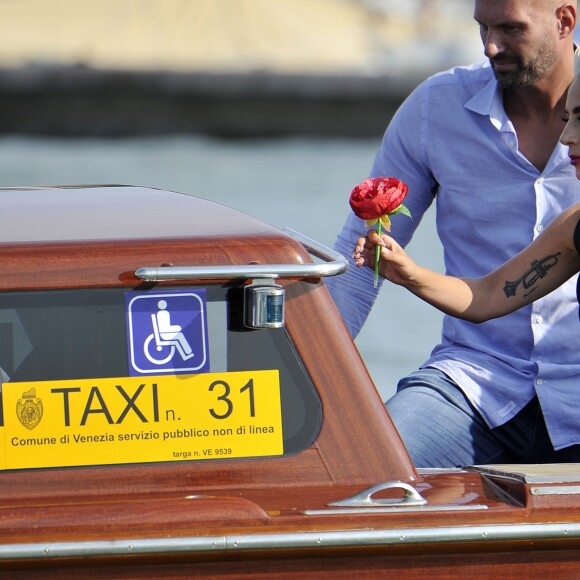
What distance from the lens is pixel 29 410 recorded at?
2176 millimetres

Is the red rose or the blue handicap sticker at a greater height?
A: the red rose

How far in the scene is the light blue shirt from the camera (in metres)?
3.33

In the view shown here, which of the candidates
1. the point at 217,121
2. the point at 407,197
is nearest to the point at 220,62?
the point at 217,121

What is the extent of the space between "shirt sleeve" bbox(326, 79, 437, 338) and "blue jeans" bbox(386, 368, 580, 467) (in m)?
0.27

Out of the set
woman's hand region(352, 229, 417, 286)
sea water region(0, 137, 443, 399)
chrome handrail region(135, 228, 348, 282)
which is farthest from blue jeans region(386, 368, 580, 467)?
sea water region(0, 137, 443, 399)

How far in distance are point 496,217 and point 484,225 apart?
37 mm

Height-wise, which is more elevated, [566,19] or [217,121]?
[566,19]

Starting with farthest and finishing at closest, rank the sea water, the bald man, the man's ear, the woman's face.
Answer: the sea water, the man's ear, the bald man, the woman's face

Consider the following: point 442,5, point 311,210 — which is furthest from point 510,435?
point 442,5

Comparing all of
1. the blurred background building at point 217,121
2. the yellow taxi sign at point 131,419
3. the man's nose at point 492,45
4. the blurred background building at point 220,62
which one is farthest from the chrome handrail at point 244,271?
the blurred background building at point 220,62

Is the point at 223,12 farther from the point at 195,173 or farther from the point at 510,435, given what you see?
the point at 510,435

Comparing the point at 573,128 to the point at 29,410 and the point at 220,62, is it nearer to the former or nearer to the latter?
the point at 29,410

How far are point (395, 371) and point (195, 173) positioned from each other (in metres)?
16.2

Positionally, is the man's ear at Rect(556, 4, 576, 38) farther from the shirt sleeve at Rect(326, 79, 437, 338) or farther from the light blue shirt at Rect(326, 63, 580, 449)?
the shirt sleeve at Rect(326, 79, 437, 338)
